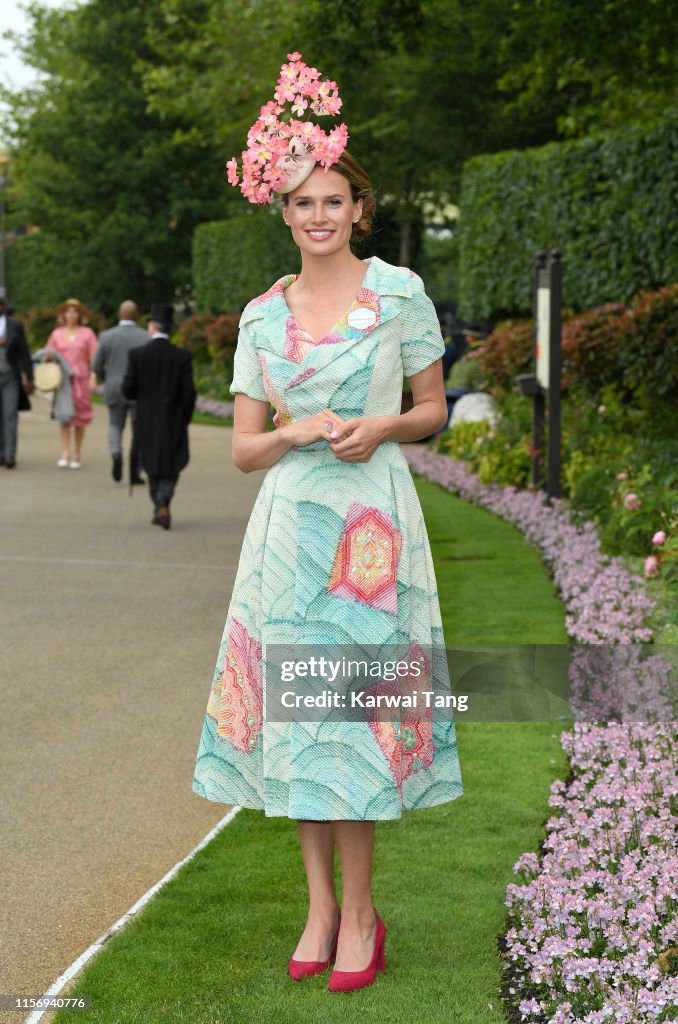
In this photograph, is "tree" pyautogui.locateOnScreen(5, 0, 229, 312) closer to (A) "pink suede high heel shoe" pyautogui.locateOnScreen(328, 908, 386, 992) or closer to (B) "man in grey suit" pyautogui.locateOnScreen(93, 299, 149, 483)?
(B) "man in grey suit" pyautogui.locateOnScreen(93, 299, 149, 483)

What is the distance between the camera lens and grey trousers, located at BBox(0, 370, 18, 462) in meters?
17.7

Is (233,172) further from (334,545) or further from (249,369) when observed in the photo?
(334,545)

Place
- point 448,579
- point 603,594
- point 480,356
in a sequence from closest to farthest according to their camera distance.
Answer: point 603,594 < point 448,579 < point 480,356

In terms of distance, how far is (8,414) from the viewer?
1806 cm

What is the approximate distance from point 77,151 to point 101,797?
43158mm

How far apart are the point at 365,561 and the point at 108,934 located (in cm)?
147

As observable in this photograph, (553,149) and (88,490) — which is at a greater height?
(553,149)

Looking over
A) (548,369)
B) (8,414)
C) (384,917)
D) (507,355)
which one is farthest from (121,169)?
(384,917)

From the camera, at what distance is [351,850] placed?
393cm

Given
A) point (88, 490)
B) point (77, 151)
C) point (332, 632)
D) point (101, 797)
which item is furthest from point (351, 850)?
point (77, 151)

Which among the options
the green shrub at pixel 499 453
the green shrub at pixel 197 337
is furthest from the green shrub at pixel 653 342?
the green shrub at pixel 197 337

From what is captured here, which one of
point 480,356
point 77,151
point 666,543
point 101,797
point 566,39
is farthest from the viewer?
point 77,151

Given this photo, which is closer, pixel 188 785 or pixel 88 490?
pixel 188 785

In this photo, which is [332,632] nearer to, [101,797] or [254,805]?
[254,805]
